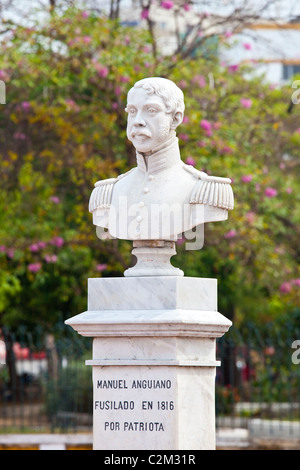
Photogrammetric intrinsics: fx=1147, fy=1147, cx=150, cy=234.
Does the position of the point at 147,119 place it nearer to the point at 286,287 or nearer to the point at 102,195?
the point at 102,195

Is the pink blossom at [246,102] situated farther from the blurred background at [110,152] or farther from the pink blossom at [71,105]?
the pink blossom at [71,105]

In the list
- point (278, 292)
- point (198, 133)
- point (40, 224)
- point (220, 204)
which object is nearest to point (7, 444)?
point (40, 224)

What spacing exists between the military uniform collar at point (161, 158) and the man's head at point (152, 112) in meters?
0.07

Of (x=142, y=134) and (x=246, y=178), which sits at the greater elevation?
(x=246, y=178)

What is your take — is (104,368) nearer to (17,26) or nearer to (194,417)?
(194,417)

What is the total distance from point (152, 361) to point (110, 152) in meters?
9.35

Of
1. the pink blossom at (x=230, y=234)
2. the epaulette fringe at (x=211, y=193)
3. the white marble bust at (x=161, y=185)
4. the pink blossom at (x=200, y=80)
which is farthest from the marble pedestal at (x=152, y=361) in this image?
the pink blossom at (x=200, y=80)

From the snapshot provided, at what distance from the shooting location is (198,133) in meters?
16.1

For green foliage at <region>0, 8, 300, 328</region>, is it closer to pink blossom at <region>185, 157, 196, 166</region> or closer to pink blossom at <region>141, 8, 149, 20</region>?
pink blossom at <region>185, 157, 196, 166</region>

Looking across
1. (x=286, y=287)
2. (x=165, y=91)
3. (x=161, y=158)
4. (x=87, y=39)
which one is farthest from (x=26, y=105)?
(x=165, y=91)

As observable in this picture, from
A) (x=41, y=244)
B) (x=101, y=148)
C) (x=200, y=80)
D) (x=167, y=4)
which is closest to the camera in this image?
(x=167, y=4)

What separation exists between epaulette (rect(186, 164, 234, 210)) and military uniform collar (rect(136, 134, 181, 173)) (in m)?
0.29

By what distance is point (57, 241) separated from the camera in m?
16.7

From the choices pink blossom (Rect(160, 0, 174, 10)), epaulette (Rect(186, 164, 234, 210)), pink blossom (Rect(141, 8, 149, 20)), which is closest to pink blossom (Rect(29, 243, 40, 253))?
pink blossom (Rect(141, 8, 149, 20))
